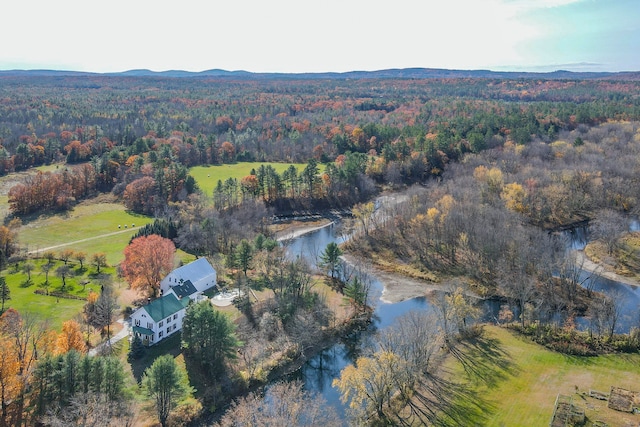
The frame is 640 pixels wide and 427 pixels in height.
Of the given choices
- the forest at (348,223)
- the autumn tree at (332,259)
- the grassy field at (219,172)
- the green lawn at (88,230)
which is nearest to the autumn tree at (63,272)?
the forest at (348,223)

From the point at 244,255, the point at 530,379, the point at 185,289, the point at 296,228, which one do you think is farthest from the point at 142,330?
the point at 296,228

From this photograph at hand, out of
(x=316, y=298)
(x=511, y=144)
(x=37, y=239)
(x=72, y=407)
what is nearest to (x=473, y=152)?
(x=511, y=144)

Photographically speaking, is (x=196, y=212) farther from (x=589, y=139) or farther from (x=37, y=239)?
(x=589, y=139)

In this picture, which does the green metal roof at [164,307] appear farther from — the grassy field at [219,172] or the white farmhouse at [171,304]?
the grassy field at [219,172]

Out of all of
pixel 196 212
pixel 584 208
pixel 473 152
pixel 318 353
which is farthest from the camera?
pixel 473 152

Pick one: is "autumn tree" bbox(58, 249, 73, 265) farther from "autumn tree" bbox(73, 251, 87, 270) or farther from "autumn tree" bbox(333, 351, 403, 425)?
"autumn tree" bbox(333, 351, 403, 425)

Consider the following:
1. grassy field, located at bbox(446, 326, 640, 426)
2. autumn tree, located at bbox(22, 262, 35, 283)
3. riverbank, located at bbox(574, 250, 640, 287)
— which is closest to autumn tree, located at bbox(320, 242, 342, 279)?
grassy field, located at bbox(446, 326, 640, 426)
